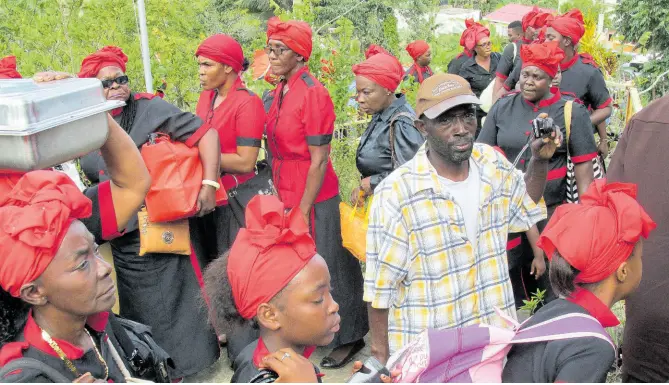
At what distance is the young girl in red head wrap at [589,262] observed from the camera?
2.29 metres

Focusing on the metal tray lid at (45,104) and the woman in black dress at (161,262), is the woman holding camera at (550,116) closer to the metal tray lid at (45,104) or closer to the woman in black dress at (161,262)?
the woman in black dress at (161,262)

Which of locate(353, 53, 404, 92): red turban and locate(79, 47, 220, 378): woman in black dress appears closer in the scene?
locate(79, 47, 220, 378): woman in black dress

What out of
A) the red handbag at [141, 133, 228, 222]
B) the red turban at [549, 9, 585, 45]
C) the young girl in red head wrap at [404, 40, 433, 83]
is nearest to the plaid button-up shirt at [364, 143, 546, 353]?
the red handbag at [141, 133, 228, 222]

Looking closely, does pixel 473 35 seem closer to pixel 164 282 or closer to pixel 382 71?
pixel 382 71

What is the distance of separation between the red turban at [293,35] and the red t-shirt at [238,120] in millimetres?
411

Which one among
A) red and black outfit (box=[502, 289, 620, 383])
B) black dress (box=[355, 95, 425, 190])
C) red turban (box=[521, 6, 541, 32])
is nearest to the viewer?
red and black outfit (box=[502, 289, 620, 383])

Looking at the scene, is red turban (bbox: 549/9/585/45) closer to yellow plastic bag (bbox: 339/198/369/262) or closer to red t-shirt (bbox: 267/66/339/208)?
red t-shirt (bbox: 267/66/339/208)

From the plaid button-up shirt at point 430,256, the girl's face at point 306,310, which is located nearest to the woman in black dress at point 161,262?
the plaid button-up shirt at point 430,256

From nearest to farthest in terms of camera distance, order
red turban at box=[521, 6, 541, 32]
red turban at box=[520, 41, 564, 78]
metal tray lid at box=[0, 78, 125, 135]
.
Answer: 1. metal tray lid at box=[0, 78, 125, 135]
2. red turban at box=[520, 41, 564, 78]
3. red turban at box=[521, 6, 541, 32]

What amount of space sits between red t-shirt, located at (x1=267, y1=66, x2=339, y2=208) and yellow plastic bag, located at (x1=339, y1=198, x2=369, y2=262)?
47 cm

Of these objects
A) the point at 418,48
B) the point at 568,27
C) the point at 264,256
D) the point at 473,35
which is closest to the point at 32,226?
the point at 264,256

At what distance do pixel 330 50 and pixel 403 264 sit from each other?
4.35m

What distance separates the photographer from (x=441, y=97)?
2.92 metres

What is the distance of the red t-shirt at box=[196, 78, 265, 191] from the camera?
457 cm
